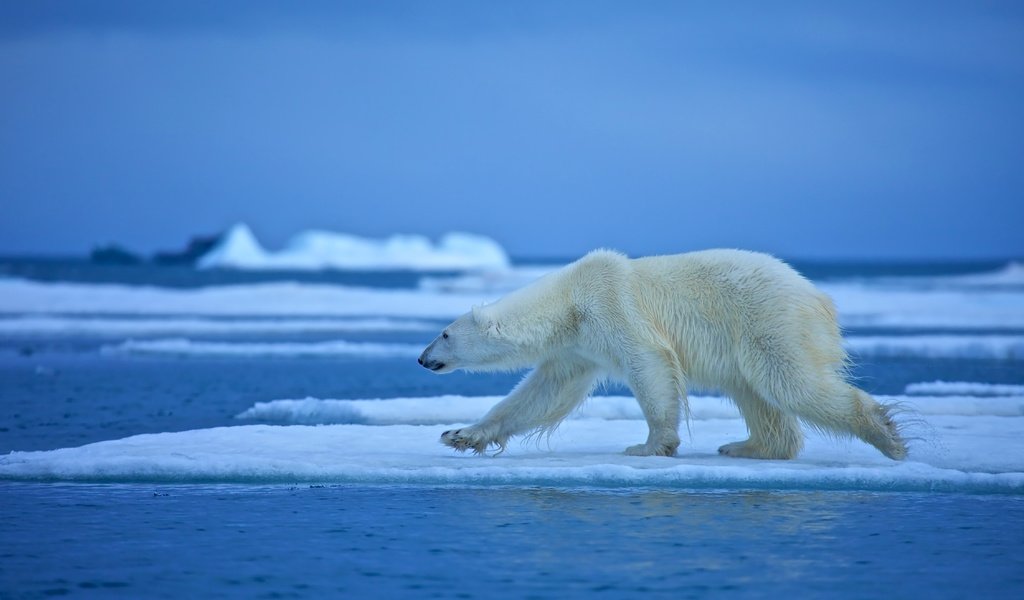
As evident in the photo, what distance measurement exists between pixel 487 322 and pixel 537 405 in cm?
65

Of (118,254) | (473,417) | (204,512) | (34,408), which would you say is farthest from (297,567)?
(118,254)

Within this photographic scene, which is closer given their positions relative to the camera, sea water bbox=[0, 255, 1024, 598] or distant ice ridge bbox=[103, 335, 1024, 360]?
sea water bbox=[0, 255, 1024, 598]

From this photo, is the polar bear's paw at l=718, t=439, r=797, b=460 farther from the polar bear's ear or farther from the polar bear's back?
the polar bear's ear

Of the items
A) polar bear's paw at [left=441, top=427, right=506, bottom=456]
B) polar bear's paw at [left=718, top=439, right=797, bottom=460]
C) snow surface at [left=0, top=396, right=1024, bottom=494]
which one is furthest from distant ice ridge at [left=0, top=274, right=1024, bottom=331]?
polar bear's paw at [left=441, top=427, right=506, bottom=456]

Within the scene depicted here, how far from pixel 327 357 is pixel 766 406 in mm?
12101

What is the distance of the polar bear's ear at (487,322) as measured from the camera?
8.09 metres

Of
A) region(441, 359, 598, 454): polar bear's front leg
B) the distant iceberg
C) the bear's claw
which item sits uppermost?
the distant iceberg

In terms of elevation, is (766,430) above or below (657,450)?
above

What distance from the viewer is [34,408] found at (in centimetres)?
1147

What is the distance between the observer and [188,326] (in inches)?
1039

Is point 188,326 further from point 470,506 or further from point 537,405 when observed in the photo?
point 470,506

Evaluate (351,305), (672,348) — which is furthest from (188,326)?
(672,348)

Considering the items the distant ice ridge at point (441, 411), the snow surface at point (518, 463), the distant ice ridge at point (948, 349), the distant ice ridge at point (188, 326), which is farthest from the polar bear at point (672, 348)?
the distant ice ridge at point (188, 326)

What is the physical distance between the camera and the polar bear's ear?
8094mm
